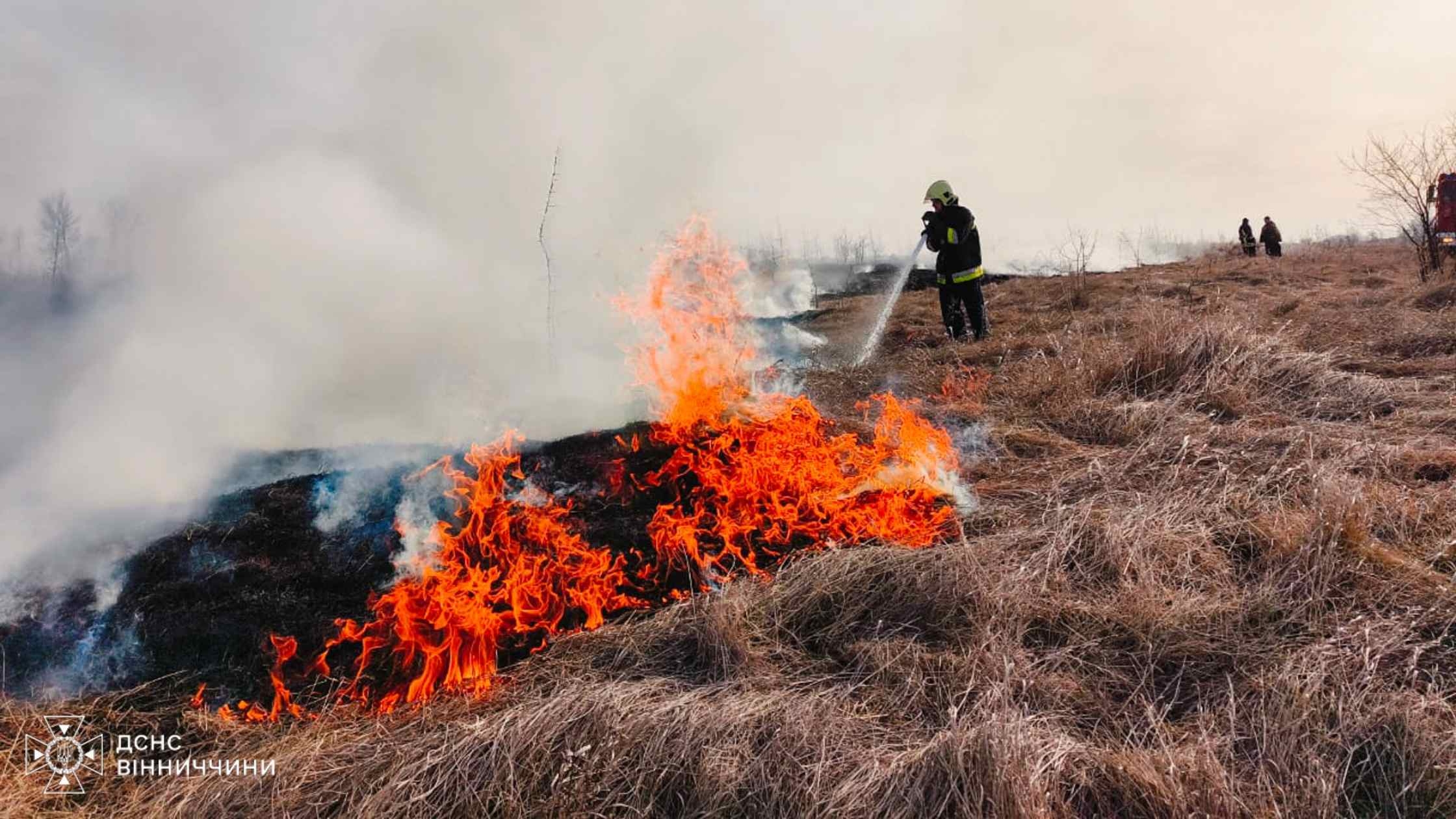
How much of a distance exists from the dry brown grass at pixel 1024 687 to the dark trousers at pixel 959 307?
16.7 ft

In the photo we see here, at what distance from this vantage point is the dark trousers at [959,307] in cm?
985

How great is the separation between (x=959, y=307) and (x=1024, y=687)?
27.7 feet

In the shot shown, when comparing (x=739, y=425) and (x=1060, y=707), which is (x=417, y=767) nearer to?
(x=1060, y=707)

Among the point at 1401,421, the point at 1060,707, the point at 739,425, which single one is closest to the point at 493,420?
the point at 739,425

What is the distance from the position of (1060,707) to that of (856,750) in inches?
34.3

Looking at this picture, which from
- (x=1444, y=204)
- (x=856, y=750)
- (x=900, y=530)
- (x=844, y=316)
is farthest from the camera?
(x=844, y=316)

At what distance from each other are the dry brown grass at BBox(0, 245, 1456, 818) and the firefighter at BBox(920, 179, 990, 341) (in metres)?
5.05

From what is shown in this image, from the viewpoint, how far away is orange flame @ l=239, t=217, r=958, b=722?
374cm

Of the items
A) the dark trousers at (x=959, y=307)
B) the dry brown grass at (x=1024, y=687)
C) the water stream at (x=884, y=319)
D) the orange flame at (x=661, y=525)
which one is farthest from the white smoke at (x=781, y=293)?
the dry brown grass at (x=1024, y=687)

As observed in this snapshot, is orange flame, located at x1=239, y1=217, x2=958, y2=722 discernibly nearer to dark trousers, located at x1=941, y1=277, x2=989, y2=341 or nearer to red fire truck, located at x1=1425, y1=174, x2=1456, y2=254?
dark trousers, located at x1=941, y1=277, x2=989, y2=341

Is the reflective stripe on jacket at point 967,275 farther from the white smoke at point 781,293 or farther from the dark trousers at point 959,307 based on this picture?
the white smoke at point 781,293

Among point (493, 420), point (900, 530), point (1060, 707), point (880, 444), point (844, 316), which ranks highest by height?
point (844, 316)

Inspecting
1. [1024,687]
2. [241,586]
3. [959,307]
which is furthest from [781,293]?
[1024,687]

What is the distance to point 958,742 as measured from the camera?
235 cm
